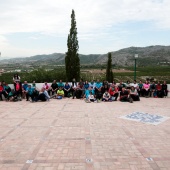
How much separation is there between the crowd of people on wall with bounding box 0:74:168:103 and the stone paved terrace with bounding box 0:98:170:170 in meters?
3.40

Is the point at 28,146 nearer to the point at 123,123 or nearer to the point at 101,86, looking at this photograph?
the point at 123,123

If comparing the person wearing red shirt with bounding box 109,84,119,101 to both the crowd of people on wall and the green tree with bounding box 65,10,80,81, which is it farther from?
the green tree with bounding box 65,10,80,81

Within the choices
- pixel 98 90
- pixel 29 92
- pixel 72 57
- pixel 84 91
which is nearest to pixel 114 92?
pixel 98 90

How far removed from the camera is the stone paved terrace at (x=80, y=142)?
4918mm

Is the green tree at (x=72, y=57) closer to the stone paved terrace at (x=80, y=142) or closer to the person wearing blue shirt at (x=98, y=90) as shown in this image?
the person wearing blue shirt at (x=98, y=90)

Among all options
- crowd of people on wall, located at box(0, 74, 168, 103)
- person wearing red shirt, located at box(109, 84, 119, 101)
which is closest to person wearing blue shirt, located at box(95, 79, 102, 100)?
crowd of people on wall, located at box(0, 74, 168, 103)

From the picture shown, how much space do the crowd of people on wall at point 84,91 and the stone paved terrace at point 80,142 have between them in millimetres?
3400

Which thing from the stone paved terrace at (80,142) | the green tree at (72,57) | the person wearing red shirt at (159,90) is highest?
the green tree at (72,57)

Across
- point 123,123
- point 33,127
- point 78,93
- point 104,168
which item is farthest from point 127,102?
point 104,168

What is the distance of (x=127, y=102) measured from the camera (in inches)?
510

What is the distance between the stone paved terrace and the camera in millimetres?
4918

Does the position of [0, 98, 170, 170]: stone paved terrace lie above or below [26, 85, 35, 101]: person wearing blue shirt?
below

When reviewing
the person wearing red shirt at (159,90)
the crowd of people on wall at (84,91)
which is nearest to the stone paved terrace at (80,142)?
the crowd of people on wall at (84,91)

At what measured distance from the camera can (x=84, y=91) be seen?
47.6ft
